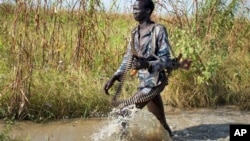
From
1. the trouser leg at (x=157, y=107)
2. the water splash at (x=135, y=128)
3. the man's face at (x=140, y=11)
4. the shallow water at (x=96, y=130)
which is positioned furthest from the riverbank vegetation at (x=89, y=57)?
the man's face at (x=140, y=11)

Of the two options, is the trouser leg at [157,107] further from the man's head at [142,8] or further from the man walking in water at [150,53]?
the man's head at [142,8]

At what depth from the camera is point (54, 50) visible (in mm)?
6594

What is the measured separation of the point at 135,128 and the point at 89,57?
6.54 ft

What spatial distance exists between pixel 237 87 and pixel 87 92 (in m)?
2.05

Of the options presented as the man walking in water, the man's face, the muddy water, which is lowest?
the muddy water

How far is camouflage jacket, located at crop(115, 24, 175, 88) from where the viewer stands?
438 cm

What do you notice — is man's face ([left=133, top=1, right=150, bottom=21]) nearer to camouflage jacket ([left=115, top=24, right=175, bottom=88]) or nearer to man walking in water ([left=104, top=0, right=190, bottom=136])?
man walking in water ([left=104, top=0, right=190, bottom=136])

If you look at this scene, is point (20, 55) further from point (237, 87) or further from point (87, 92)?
point (237, 87)

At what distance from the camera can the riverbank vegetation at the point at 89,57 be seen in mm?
5863

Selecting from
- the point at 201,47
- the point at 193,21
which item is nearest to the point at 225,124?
the point at 201,47

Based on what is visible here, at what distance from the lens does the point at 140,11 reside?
4449 mm

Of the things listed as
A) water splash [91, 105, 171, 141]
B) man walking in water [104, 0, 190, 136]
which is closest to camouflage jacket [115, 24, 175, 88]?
man walking in water [104, 0, 190, 136]

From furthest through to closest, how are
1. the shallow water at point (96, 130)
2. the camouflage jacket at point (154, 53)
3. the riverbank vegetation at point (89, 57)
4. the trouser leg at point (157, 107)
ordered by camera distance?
the riverbank vegetation at point (89, 57), the shallow water at point (96, 130), the trouser leg at point (157, 107), the camouflage jacket at point (154, 53)

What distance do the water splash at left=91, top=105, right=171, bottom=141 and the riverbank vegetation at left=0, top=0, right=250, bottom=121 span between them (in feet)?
3.53
